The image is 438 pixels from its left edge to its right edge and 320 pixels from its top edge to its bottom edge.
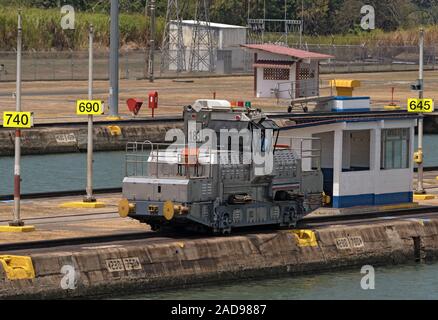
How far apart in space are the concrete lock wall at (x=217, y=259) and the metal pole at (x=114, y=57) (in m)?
29.0

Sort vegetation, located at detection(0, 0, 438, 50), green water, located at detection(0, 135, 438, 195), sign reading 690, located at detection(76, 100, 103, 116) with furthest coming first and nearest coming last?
vegetation, located at detection(0, 0, 438, 50) < green water, located at detection(0, 135, 438, 195) < sign reading 690, located at detection(76, 100, 103, 116)

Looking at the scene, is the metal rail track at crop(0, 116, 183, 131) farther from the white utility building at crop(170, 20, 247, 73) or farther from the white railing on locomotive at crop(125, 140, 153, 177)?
the white utility building at crop(170, 20, 247, 73)

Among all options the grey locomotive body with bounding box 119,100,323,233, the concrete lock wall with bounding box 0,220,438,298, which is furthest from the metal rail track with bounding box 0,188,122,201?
the concrete lock wall with bounding box 0,220,438,298

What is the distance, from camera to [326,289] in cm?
3912

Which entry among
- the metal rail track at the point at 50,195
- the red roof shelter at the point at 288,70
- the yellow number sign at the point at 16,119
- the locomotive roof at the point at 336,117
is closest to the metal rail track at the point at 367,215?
the locomotive roof at the point at 336,117

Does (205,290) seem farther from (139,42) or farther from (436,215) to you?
(139,42)

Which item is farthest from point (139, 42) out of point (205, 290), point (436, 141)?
point (205, 290)

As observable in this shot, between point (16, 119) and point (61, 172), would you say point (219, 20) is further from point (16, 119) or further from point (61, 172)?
point (16, 119)

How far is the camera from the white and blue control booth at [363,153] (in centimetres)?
4647

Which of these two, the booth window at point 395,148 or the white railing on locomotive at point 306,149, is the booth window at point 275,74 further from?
the white railing on locomotive at point 306,149

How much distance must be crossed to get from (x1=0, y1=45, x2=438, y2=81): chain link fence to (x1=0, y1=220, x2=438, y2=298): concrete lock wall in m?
72.5

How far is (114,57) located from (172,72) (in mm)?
55066

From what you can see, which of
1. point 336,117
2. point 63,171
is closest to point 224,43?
point 63,171

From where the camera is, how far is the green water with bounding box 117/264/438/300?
37500 mm
